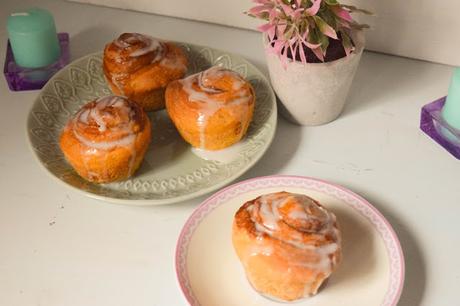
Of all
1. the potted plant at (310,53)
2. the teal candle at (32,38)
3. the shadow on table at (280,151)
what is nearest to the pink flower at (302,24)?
the potted plant at (310,53)

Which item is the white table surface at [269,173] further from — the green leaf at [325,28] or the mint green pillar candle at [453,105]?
the green leaf at [325,28]

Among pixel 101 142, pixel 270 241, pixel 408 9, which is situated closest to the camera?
pixel 270 241

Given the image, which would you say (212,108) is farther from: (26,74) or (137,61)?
(26,74)

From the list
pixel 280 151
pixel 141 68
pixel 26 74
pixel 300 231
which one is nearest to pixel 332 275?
pixel 300 231

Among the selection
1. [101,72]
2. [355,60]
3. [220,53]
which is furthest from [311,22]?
[101,72]

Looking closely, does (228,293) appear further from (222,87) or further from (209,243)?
(222,87)

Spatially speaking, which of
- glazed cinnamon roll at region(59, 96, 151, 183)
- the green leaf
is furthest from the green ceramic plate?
the green leaf
